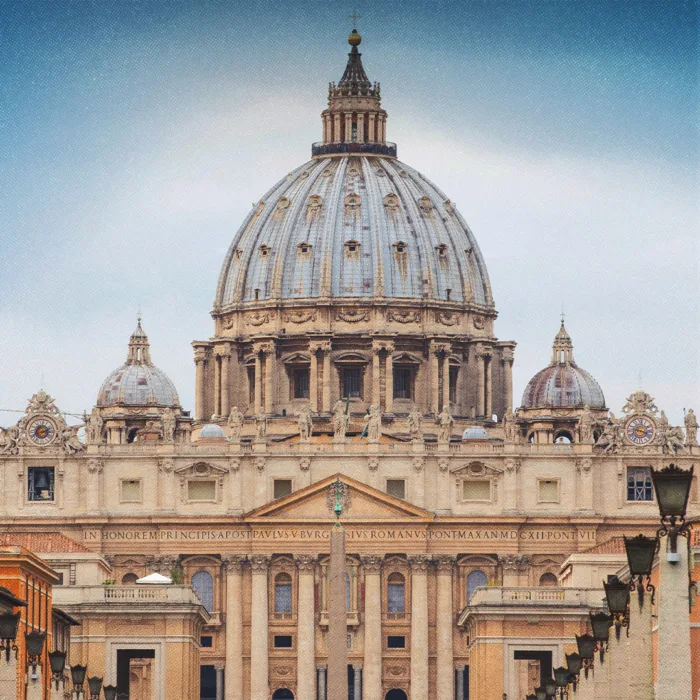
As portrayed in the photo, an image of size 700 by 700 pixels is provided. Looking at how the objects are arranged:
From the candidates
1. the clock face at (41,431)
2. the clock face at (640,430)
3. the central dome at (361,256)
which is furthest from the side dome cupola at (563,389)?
the clock face at (41,431)

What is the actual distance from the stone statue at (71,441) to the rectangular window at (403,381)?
100 ft

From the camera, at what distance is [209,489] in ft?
538

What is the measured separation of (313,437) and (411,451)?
1402 centimetres

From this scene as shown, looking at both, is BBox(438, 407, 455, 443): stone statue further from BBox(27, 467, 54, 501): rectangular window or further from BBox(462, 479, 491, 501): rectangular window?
BBox(27, 467, 54, 501): rectangular window

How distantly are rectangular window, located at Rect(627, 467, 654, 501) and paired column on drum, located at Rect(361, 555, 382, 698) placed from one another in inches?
564

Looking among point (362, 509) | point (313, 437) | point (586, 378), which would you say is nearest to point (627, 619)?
point (362, 509)

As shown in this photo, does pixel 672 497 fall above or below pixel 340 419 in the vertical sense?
below

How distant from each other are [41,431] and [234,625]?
15368mm

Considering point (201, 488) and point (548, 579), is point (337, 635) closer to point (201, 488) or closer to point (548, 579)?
point (548, 579)

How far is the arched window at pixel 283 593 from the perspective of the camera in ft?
536

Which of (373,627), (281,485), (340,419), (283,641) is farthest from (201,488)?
(373,627)

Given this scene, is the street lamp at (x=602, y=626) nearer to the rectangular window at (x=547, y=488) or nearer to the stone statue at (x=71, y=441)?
the rectangular window at (x=547, y=488)

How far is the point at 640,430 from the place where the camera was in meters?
165

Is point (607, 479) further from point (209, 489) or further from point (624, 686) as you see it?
point (624, 686)
